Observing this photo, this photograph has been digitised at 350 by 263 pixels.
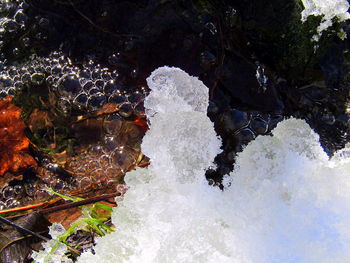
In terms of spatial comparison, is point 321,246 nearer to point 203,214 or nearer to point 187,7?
point 203,214

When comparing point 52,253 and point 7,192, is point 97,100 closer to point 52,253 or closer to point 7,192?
point 7,192

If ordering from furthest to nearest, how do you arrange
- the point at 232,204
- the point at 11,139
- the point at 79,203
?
the point at 11,139
the point at 79,203
the point at 232,204

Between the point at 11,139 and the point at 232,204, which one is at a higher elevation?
the point at 11,139

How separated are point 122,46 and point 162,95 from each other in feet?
1.78

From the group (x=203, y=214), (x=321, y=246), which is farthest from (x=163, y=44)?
(x=321, y=246)

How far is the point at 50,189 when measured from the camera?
181 cm

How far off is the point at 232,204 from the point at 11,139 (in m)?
1.15

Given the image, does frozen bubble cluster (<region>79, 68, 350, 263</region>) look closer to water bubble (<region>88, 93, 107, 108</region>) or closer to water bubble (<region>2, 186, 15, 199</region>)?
water bubble (<region>88, 93, 107, 108</region>)

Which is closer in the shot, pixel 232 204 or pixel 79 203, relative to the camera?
pixel 232 204

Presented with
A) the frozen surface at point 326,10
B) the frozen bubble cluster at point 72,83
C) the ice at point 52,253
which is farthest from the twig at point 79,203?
the frozen surface at point 326,10

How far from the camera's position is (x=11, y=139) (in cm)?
182

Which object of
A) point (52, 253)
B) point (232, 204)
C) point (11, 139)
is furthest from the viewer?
point (11, 139)

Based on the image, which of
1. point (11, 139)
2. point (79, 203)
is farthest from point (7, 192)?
point (79, 203)

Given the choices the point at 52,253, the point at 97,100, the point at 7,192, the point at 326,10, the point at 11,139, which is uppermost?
the point at 326,10
